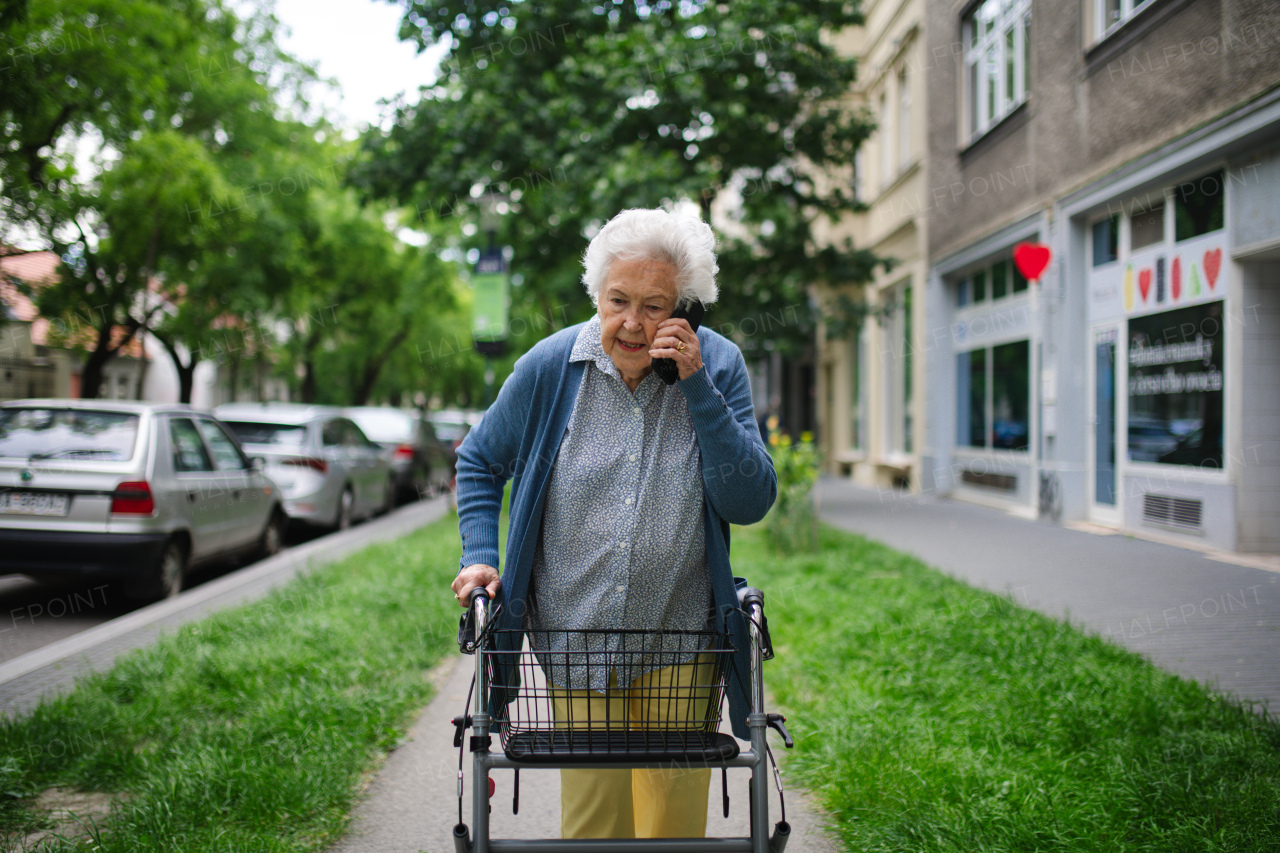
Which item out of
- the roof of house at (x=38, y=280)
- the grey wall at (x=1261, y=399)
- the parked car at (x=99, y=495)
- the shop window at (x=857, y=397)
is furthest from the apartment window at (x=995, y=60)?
the roof of house at (x=38, y=280)

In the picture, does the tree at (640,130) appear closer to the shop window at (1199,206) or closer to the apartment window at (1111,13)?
the apartment window at (1111,13)

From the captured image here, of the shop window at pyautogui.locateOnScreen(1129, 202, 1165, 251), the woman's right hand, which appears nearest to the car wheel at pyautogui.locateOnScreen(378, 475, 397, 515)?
the shop window at pyautogui.locateOnScreen(1129, 202, 1165, 251)

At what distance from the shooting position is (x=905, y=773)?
3.34 m

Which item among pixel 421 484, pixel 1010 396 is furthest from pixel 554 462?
pixel 421 484

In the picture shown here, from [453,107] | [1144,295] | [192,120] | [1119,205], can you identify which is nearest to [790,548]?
[1144,295]

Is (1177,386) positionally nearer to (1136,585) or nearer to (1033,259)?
(1033,259)

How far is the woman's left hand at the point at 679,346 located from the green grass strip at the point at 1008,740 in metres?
1.76

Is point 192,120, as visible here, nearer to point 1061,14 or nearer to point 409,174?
point 409,174

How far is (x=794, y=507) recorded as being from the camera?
8.49 m

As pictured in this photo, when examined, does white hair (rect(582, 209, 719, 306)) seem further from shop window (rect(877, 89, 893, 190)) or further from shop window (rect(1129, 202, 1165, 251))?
shop window (rect(877, 89, 893, 190))

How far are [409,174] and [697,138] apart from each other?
4.36m

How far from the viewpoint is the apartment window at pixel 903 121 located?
16469mm

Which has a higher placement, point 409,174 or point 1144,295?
point 409,174

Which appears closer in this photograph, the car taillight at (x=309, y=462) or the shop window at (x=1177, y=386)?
the shop window at (x=1177, y=386)
